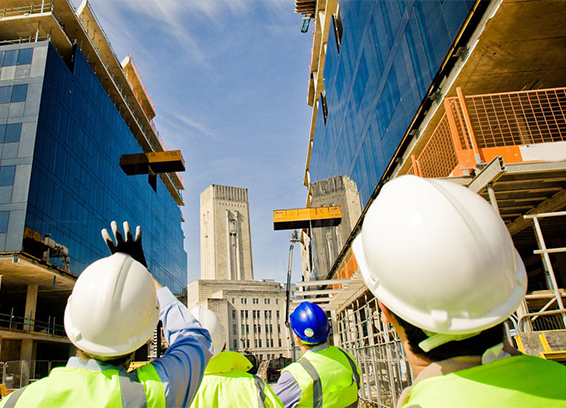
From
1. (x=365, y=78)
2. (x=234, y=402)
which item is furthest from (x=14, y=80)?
(x=234, y=402)

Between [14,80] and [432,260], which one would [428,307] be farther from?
[14,80]

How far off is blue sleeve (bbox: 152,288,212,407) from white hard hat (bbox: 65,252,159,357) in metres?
0.18

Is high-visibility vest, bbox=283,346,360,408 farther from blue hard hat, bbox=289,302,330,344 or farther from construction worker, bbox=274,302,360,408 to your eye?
blue hard hat, bbox=289,302,330,344

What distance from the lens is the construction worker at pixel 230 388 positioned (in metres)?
3.27

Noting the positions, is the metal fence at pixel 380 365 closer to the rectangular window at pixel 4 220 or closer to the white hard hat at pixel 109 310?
the white hard hat at pixel 109 310

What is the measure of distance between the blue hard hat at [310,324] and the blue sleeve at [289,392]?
16.8 inches

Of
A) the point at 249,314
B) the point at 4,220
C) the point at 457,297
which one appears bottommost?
the point at 457,297

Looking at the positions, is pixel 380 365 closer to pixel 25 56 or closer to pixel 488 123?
pixel 488 123

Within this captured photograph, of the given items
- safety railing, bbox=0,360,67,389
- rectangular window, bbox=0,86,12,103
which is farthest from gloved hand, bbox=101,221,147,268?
rectangular window, bbox=0,86,12,103

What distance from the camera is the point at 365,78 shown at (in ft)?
56.2

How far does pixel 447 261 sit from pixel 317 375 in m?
2.25

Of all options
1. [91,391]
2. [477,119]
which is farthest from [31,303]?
[91,391]

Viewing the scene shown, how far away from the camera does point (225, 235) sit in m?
117

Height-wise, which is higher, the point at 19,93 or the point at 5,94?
the point at 5,94
